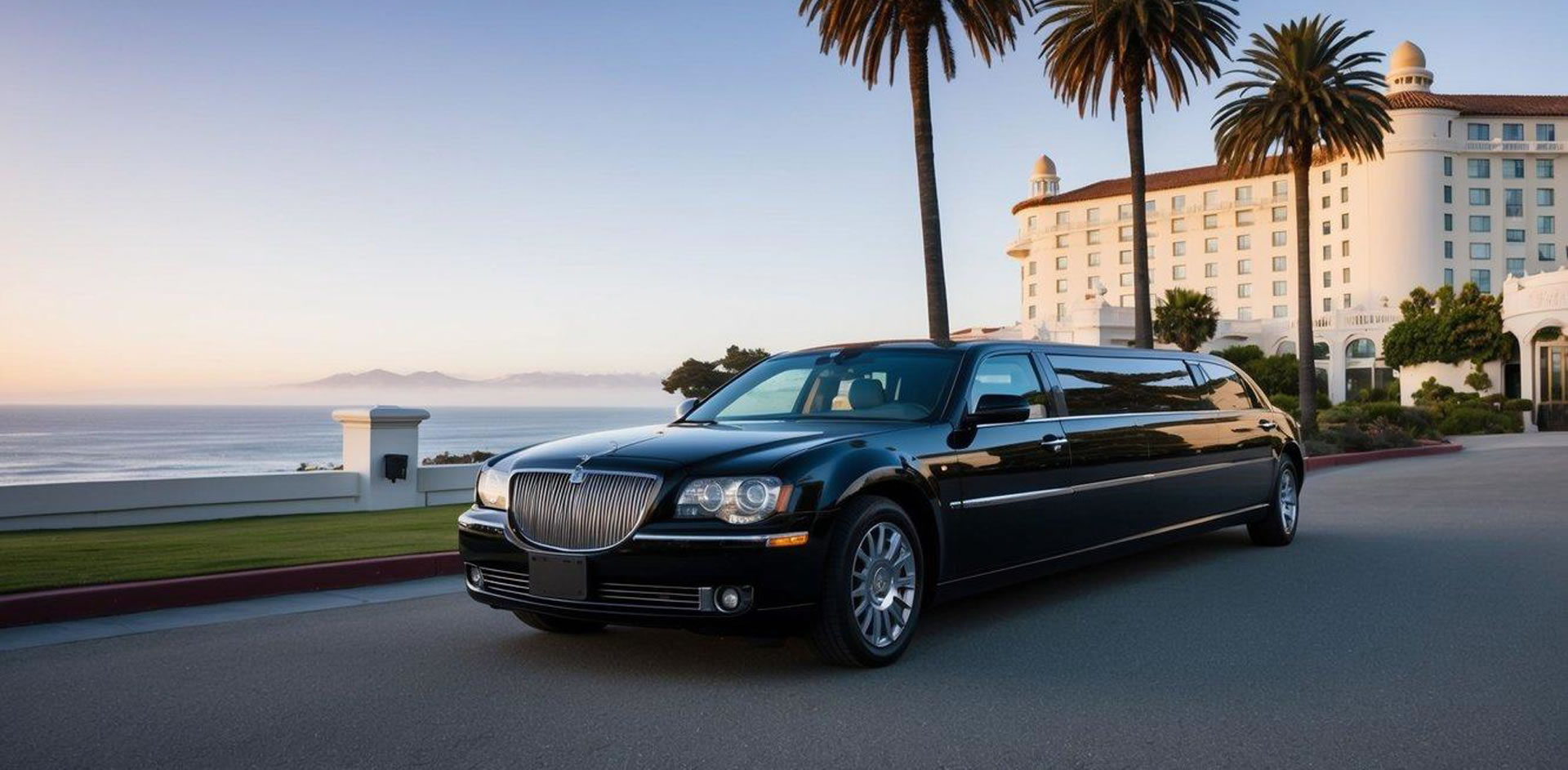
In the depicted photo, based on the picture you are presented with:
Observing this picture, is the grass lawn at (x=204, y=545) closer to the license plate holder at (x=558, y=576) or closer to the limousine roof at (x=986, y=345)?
the license plate holder at (x=558, y=576)

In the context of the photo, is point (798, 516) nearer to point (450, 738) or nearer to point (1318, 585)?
point (450, 738)

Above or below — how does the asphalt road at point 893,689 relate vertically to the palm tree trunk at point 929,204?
below

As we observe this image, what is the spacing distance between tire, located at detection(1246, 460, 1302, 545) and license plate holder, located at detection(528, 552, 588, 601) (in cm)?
687

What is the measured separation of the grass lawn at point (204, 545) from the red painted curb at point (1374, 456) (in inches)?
712

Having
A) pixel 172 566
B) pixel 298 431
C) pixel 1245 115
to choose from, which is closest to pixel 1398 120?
pixel 1245 115

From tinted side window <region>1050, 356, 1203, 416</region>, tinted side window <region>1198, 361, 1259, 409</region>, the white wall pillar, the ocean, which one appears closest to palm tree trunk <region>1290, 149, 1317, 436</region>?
the ocean

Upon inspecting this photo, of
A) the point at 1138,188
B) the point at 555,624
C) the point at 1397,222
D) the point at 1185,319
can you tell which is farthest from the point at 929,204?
the point at 1397,222

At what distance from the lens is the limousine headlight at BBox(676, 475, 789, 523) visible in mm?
5633

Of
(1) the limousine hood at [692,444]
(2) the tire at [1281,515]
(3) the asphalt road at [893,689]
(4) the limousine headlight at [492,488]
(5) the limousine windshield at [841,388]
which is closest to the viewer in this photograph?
(3) the asphalt road at [893,689]

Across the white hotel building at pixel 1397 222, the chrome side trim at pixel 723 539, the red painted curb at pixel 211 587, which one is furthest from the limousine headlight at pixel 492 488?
the white hotel building at pixel 1397 222

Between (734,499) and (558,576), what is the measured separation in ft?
3.06

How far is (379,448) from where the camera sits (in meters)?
14.1

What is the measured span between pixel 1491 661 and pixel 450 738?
4899 mm

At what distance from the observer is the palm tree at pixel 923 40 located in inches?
866
